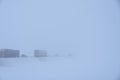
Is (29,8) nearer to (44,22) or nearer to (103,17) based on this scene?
(44,22)

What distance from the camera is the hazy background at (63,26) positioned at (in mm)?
1566

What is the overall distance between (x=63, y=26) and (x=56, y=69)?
1.34 feet

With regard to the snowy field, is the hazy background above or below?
above

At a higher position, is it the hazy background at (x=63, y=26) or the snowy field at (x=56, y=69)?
the hazy background at (x=63, y=26)

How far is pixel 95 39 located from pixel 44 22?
53 centimetres

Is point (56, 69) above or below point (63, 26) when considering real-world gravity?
below

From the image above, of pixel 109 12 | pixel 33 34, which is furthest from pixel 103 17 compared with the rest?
pixel 33 34

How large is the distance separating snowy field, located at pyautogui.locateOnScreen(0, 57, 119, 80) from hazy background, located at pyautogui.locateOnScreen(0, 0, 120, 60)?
0.09 metres

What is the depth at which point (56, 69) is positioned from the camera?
1.61 meters

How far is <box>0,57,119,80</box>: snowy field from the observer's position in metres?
1.54

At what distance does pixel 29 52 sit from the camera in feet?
5.16

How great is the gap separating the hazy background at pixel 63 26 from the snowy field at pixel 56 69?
0.29ft

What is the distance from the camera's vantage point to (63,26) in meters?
1.66

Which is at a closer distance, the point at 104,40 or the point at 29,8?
the point at 29,8
